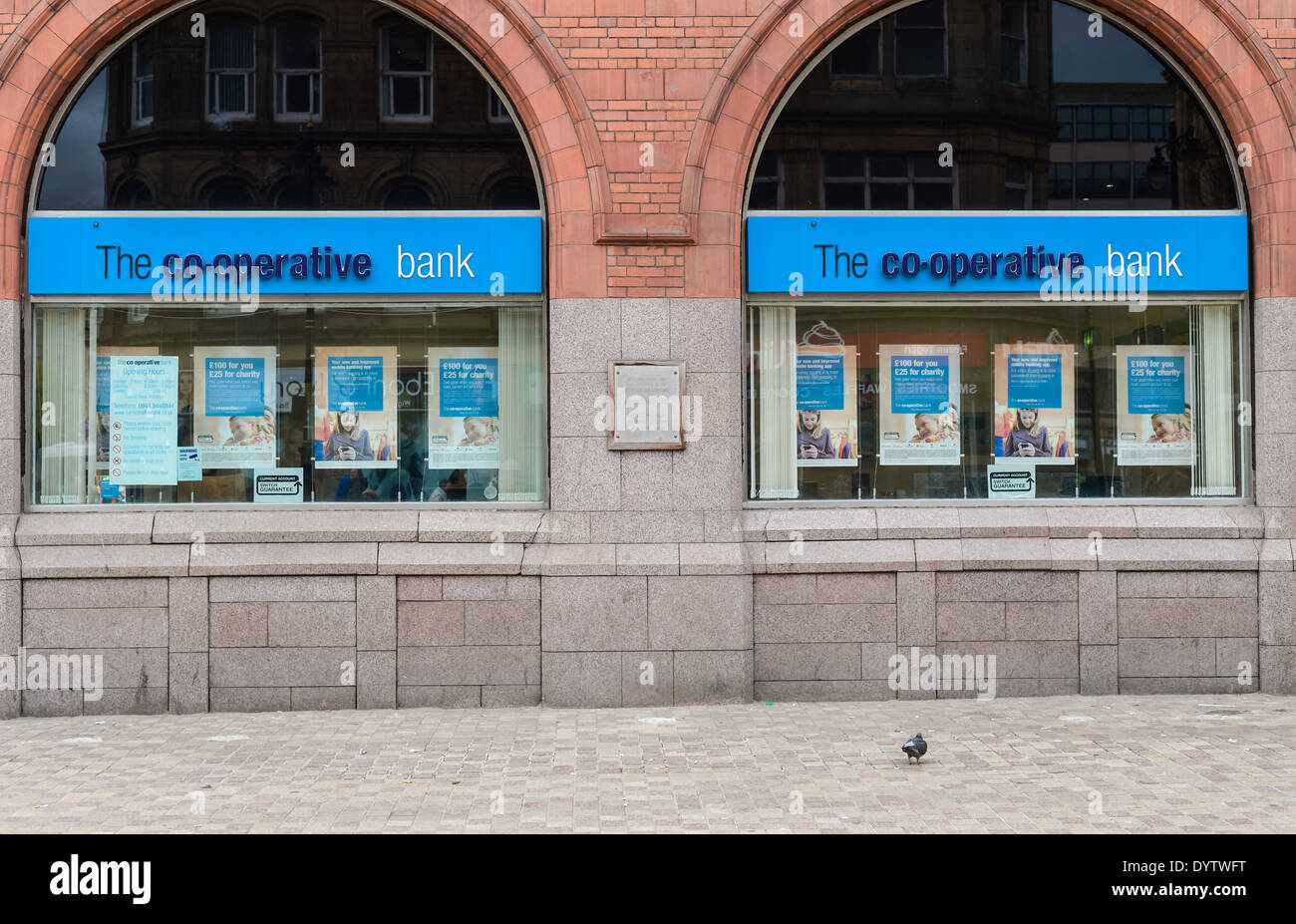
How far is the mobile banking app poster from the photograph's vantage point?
10.6 m

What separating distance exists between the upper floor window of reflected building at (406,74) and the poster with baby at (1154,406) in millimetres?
5747

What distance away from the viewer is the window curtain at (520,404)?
1049 cm

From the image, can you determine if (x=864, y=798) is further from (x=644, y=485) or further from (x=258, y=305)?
(x=258, y=305)

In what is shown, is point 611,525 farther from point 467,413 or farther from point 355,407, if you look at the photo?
point 355,407

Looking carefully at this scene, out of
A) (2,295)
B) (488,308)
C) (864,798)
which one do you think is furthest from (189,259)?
(864,798)

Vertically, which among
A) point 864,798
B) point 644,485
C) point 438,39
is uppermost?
point 438,39

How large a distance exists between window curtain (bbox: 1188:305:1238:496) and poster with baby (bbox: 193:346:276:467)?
7157 mm

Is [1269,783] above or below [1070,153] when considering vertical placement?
below

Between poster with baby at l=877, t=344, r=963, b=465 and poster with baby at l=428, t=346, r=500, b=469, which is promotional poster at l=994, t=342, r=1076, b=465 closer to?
poster with baby at l=877, t=344, r=963, b=465

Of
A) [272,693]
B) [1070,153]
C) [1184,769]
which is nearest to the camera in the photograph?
[1184,769]

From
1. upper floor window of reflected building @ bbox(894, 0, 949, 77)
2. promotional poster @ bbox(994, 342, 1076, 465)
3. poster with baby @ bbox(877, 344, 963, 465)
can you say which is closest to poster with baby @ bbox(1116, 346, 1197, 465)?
promotional poster @ bbox(994, 342, 1076, 465)

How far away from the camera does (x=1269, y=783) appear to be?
7.59 m

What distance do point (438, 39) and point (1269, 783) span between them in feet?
24.8

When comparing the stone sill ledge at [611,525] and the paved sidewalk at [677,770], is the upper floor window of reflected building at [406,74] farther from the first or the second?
the paved sidewalk at [677,770]
